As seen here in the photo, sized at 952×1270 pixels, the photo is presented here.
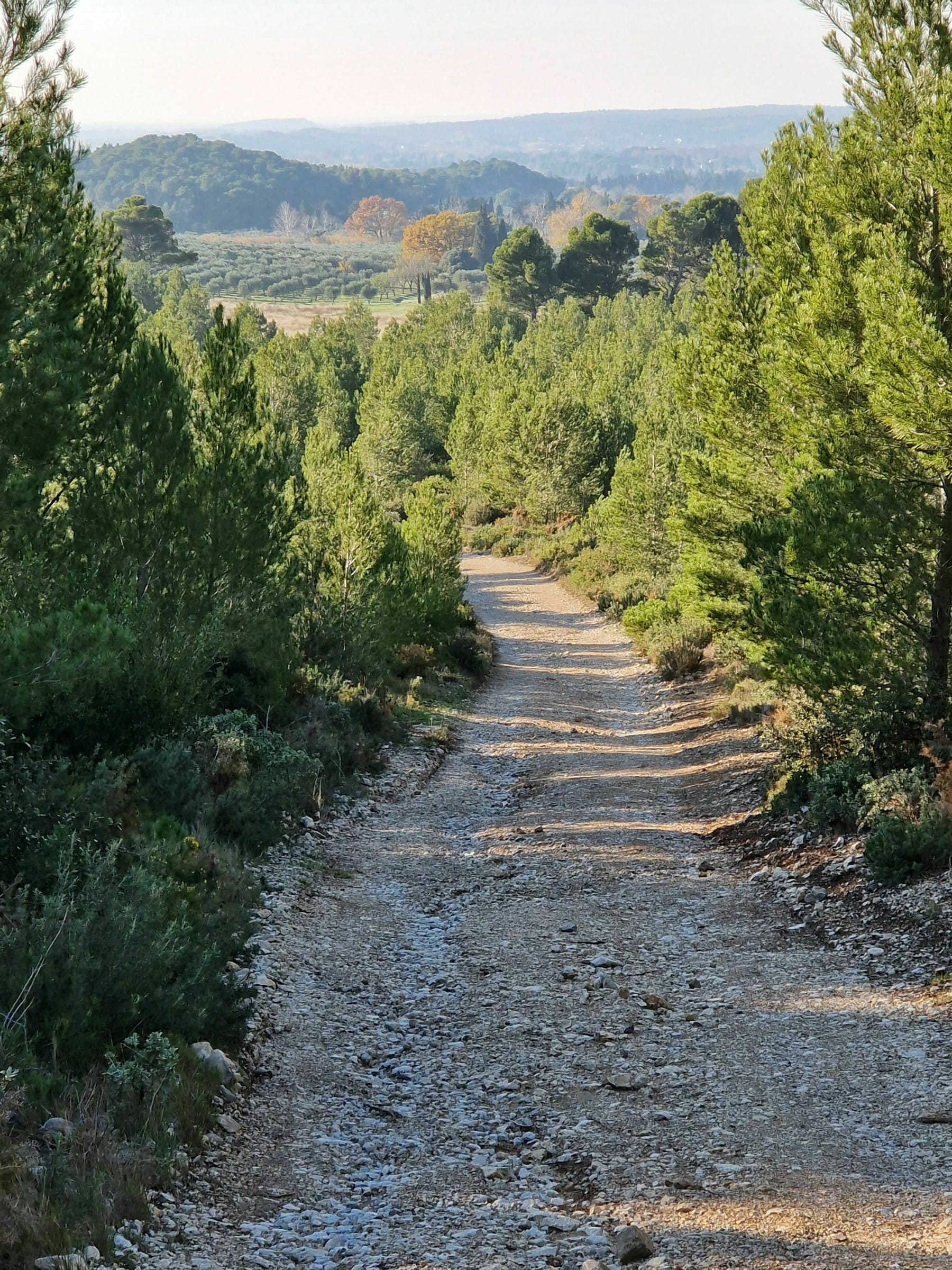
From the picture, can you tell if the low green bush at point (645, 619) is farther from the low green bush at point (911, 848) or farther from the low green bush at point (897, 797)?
the low green bush at point (911, 848)

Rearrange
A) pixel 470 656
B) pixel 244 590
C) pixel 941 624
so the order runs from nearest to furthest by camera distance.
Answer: pixel 941 624
pixel 244 590
pixel 470 656

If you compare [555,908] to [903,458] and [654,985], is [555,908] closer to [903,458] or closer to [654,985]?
[654,985]

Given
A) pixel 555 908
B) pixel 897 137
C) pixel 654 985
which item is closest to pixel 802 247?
pixel 897 137

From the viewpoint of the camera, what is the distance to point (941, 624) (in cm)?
1175

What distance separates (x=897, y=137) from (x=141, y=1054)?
1217cm

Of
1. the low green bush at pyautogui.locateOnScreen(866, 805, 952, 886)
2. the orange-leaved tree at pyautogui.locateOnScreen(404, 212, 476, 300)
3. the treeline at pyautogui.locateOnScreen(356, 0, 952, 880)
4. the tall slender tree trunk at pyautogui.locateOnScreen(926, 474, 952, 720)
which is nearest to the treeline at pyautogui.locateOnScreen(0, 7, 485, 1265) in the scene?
the low green bush at pyautogui.locateOnScreen(866, 805, 952, 886)

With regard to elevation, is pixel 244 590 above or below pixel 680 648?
above

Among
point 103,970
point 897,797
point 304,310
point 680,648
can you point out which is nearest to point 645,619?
point 680,648

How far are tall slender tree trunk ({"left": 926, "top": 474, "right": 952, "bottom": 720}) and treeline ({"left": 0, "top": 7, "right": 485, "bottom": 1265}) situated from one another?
7.59 meters

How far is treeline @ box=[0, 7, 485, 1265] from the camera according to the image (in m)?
6.09

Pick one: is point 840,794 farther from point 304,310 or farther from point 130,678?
point 304,310

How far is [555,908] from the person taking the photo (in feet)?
35.8

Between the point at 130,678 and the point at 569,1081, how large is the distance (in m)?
5.95

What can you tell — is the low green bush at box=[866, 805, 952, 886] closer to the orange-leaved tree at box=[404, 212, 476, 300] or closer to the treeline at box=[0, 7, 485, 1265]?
the treeline at box=[0, 7, 485, 1265]
